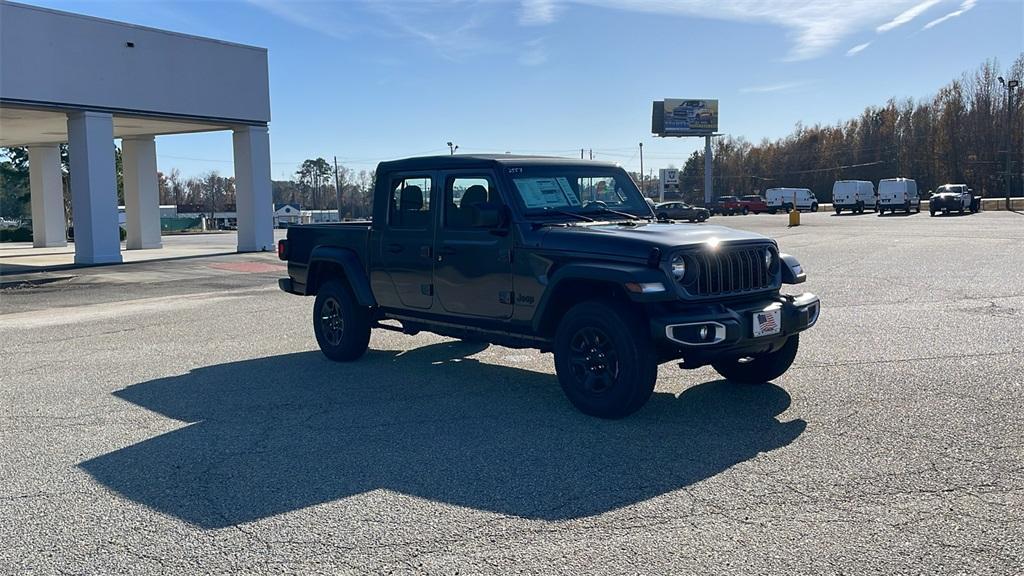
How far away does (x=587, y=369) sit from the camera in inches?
254

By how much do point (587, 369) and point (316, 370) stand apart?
320 cm

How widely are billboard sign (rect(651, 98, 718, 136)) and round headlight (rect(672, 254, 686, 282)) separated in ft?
301

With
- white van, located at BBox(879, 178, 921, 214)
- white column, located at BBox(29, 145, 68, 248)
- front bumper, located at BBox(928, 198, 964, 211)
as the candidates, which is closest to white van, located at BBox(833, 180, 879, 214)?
white van, located at BBox(879, 178, 921, 214)

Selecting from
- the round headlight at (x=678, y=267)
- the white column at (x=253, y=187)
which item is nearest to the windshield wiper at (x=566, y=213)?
the round headlight at (x=678, y=267)

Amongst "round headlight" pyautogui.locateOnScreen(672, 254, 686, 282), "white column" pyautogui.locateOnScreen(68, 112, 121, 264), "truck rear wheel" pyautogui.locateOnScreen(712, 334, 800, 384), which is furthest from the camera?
"white column" pyautogui.locateOnScreen(68, 112, 121, 264)

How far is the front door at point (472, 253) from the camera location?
704cm

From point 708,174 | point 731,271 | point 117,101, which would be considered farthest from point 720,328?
point 708,174

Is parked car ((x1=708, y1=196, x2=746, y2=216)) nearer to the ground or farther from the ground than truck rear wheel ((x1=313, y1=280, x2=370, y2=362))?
farther from the ground

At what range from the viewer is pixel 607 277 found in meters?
6.15

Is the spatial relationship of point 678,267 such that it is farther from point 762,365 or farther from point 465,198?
point 465,198

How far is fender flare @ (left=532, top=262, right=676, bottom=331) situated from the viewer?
19.7 feet

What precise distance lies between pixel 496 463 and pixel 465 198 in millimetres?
2760

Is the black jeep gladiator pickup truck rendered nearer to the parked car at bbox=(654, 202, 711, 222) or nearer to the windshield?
the windshield

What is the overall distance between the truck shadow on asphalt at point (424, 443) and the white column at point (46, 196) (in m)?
29.3
